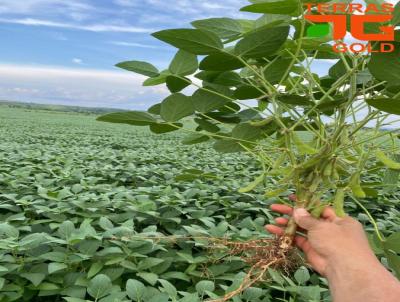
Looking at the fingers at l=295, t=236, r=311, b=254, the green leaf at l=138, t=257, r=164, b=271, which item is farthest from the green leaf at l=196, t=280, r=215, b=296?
the fingers at l=295, t=236, r=311, b=254

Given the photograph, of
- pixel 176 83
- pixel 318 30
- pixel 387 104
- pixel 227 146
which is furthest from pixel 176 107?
pixel 387 104

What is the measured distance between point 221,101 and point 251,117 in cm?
19

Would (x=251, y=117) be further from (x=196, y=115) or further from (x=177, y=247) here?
(x=177, y=247)

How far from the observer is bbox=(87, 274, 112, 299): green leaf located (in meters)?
1.32

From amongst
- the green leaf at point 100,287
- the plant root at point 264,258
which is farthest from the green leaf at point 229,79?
the green leaf at point 100,287

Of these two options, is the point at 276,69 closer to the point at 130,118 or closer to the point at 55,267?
the point at 130,118

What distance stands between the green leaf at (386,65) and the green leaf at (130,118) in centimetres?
61

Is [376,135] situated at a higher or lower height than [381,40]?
lower

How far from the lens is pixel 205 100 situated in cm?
129

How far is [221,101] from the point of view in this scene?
4.26 ft

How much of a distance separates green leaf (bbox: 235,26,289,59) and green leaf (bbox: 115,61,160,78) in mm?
334

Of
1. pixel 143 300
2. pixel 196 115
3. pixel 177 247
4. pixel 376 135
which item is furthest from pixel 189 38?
pixel 177 247

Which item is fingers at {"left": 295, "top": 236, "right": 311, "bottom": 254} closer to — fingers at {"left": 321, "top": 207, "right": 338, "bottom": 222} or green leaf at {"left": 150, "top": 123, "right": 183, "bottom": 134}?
fingers at {"left": 321, "top": 207, "right": 338, "bottom": 222}

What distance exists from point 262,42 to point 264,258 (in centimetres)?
71
